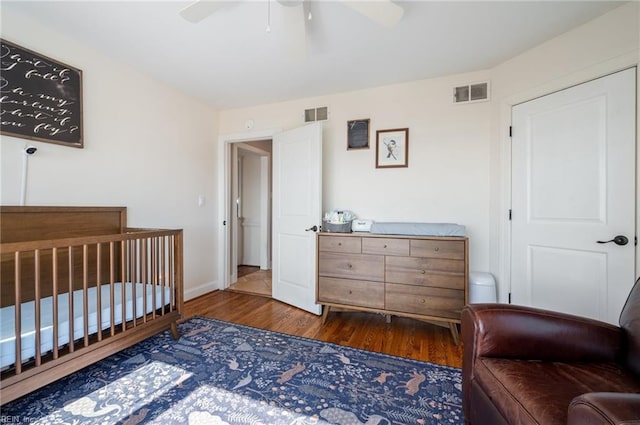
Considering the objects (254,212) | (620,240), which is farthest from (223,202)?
(620,240)

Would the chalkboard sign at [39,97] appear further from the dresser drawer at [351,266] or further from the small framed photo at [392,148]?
the small framed photo at [392,148]

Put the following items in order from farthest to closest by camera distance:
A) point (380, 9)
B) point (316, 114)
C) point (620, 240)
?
point (316, 114) → point (620, 240) → point (380, 9)

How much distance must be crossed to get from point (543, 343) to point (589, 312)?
1.14 m

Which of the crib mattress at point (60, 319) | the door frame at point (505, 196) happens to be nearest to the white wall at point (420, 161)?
the door frame at point (505, 196)

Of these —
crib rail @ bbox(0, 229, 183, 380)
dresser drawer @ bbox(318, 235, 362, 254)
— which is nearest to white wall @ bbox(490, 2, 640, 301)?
dresser drawer @ bbox(318, 235, 362, 254)

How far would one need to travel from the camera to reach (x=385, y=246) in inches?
90.0

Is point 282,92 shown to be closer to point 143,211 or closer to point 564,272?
point 143,211

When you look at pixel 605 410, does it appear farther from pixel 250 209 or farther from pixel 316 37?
pixel 250 209

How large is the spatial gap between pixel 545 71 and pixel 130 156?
359 centimetres

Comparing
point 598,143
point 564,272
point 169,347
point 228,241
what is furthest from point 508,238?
point 228,241

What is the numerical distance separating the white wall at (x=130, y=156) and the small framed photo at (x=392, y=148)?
83.9 inches

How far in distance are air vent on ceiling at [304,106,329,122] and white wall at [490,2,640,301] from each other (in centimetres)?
163

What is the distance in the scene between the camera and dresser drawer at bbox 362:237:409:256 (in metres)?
2.23

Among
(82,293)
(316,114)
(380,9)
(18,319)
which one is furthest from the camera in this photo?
(316,114)
